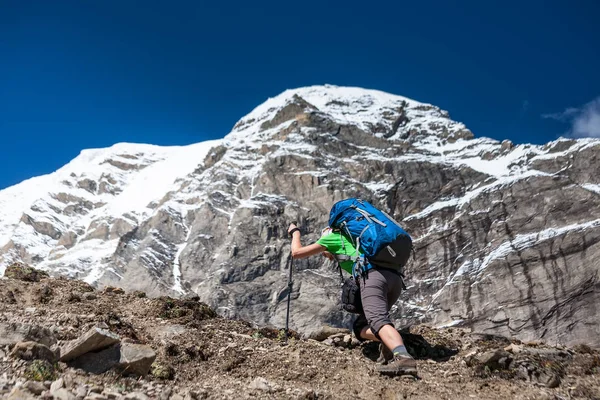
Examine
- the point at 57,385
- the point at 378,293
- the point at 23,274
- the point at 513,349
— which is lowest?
the point at 57,385

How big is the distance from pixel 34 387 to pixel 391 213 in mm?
135671

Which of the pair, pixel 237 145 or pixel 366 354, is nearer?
pixel 366 354

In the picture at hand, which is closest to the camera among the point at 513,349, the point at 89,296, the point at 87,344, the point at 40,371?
the point at 40,371

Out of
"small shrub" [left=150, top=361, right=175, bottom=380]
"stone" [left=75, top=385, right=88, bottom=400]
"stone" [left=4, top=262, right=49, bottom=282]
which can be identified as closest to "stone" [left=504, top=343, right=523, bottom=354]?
"small shrub" [left=150, top=361, right=175, bottom=380]

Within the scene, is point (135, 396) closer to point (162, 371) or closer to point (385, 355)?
point (162, 371)

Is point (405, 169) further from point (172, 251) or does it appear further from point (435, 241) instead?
point (172, 251)

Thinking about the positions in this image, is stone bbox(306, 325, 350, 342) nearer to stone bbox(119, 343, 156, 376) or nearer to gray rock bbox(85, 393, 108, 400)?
stone bbox(119, 343, 156, 376)

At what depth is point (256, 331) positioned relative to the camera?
974 cm

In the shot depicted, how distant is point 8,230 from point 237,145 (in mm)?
90705

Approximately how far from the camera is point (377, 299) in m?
6.95

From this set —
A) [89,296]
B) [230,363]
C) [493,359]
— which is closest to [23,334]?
[230,363]

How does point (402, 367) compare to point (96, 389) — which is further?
point (402, 367)

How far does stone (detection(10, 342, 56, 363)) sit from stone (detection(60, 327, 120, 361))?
17 cm

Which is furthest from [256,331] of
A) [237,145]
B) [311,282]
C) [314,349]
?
[237,145]
